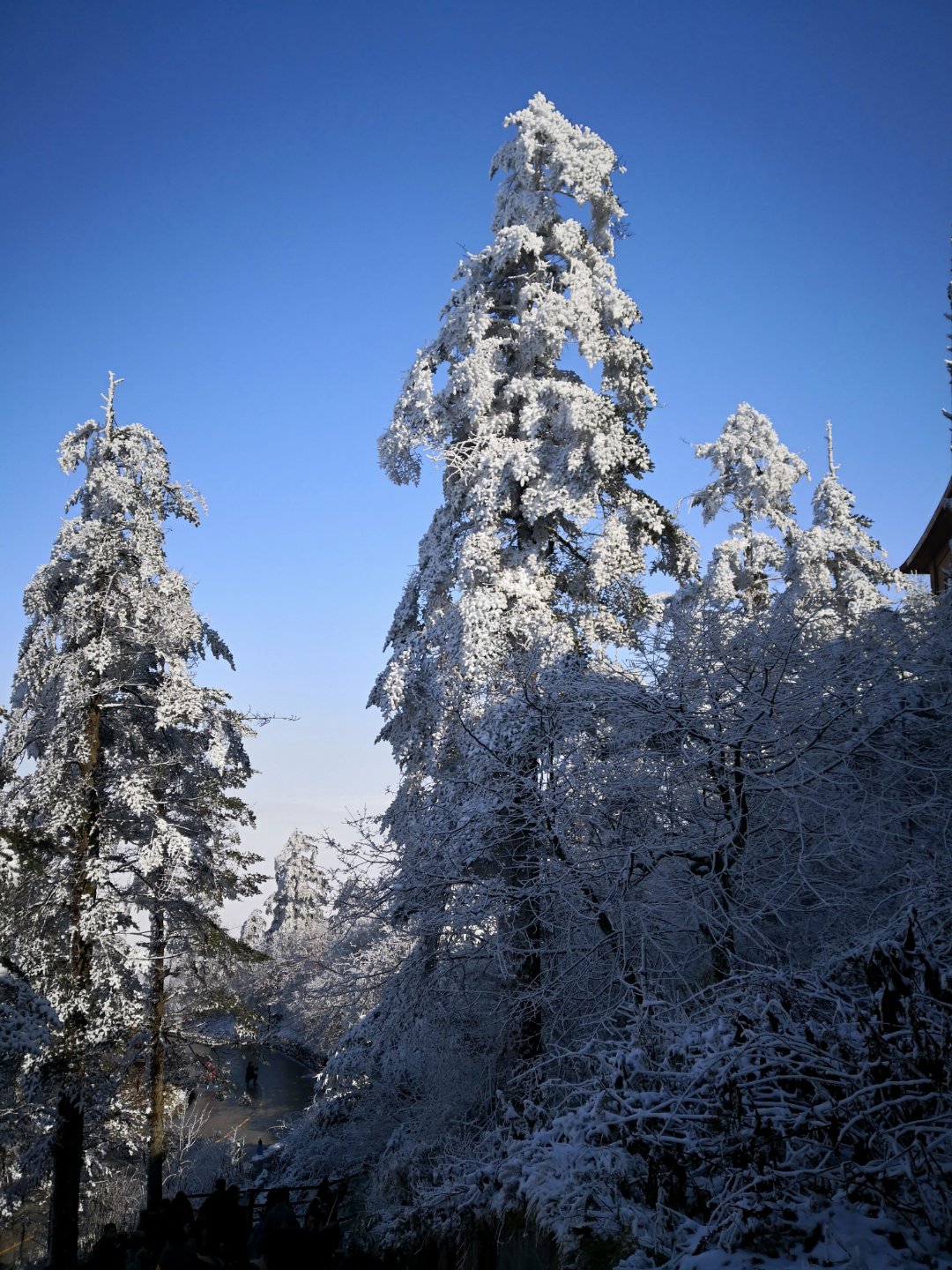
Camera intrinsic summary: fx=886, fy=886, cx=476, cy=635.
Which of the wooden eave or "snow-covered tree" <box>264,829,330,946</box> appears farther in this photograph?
"snow-covered tree" <box>264,829,330,946</box>

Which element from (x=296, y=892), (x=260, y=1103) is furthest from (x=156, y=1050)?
(x=296, y=892)

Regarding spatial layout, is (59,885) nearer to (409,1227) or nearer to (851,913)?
(409,1227)

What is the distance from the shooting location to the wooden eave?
2341 centimetres

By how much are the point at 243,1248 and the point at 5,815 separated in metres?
7.61

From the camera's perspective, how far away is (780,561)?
73.3 feet

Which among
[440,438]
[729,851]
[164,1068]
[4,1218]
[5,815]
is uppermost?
[440,438]

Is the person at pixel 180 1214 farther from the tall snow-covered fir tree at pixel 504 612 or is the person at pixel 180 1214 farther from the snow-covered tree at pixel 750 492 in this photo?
the snow-covered tree at pixel 750 492

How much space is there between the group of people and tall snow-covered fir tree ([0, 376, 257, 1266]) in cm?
381

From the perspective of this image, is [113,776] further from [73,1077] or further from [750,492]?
[750,492]

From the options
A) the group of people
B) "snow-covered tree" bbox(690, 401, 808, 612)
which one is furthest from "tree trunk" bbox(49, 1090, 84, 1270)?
"snow-covered tree" bbox(690, 401, 808, 612)

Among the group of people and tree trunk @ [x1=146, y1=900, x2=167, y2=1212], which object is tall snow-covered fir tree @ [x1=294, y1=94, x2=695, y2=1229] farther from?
tree trunk @ [x1=146, y1=900, x2=167, y2=1212]

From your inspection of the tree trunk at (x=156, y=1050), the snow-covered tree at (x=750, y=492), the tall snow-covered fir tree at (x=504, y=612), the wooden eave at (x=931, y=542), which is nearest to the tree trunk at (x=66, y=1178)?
→ the tree trunk at (x=156, y=1050)

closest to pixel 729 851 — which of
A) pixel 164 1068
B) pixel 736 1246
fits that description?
pixel 736 1246

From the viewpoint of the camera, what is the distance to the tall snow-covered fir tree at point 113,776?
13.5 m
